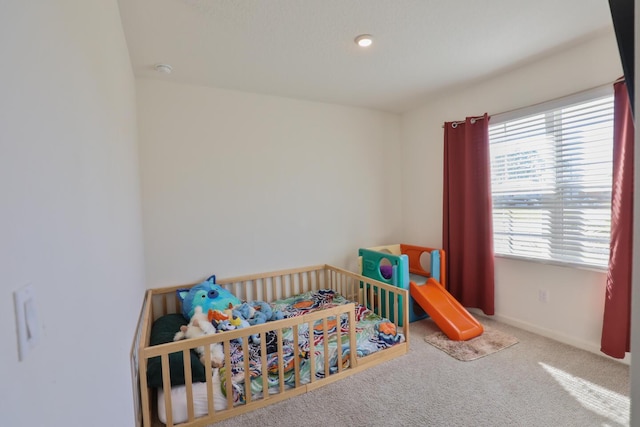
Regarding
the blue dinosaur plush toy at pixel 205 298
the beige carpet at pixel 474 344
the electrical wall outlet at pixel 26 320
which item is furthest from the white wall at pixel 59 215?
the beige carpet at pixel 474 344

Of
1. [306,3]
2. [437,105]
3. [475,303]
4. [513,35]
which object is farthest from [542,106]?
[306,3]

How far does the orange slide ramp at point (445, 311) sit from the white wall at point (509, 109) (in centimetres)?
50

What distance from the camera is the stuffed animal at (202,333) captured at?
197cm

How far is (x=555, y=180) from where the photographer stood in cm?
247

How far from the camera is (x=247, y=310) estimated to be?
2504 millimetres

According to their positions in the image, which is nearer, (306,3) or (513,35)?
(306,3)

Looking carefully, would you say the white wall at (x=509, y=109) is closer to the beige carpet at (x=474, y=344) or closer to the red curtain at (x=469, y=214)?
the red curtain at (x=469, y=214)

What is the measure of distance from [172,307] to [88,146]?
2156 mm

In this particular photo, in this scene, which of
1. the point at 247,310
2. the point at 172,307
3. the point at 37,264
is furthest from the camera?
the point at 172,307

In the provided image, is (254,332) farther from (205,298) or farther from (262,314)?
(205,298)

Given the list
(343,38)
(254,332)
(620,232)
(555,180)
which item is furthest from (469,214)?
(254,332)

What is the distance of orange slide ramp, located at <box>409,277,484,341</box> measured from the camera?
103 inches

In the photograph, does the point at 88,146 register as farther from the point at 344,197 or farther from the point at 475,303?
the point at 475,303

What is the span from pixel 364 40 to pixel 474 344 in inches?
102
